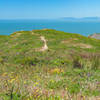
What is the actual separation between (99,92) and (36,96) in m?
2.25

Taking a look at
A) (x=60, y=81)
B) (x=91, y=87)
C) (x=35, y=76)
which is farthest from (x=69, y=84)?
(x=35, y=76)

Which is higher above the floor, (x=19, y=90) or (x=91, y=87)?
(x=19, y=90)

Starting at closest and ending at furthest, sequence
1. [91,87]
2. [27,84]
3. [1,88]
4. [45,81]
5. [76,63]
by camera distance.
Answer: [1,88], [27,84], [91,87], [45,81], [76,63]

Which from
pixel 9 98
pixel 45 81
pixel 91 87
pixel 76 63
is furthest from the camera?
pixel 76 63

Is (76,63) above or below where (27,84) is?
below

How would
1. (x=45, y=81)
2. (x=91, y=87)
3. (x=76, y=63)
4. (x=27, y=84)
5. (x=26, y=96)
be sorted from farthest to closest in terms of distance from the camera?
(x=76, y=63)
(x=45, y=81)
(x=91, y=87)
(x=27, y=84)
(x=26, y=96)

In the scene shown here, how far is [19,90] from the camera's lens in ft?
13.2

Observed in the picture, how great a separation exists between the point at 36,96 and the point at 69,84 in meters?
1.90

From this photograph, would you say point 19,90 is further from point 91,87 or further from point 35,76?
point 91,87

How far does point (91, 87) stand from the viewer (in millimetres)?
4977

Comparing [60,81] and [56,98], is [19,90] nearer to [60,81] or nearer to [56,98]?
[56,98]

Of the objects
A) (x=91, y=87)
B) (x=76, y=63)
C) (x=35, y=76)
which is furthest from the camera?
(x=76, y=63)

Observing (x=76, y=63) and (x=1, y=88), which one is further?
(x=76, y=63)

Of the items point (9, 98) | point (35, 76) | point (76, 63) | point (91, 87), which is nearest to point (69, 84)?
point (91, 87)
